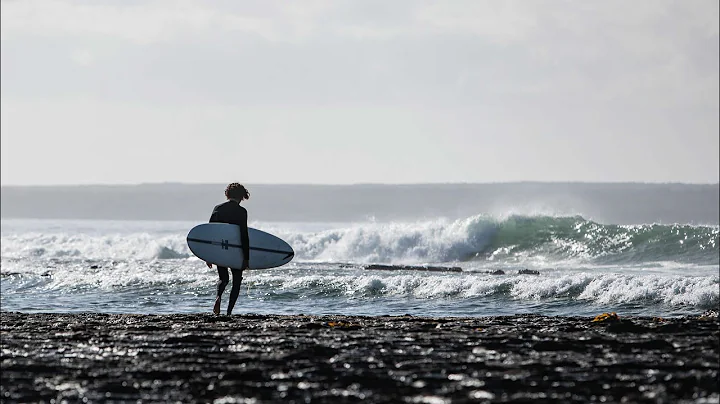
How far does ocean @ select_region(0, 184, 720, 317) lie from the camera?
16016 mm

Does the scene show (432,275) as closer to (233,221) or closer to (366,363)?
(233,221)

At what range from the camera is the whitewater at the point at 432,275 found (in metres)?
16.0

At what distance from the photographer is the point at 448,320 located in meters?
9.66

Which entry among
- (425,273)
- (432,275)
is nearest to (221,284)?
(432,275)

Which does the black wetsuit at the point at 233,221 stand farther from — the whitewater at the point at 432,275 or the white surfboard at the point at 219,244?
the whitewater at the point at 432,275

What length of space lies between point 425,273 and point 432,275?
4.11 ft

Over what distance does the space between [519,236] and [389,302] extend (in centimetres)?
1830

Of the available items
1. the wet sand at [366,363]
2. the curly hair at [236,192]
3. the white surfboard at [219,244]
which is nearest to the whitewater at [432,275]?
the white surfboard at [219,244]

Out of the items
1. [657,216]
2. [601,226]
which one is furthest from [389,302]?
[657,216]

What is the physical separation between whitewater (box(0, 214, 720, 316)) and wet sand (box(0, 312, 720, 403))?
6738mm

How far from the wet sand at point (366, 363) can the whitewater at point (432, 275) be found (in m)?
6.74

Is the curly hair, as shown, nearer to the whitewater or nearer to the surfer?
the surfer

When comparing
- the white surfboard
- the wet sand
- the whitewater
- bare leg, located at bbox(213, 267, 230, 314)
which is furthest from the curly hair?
the whitewater

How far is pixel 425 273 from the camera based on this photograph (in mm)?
22266
